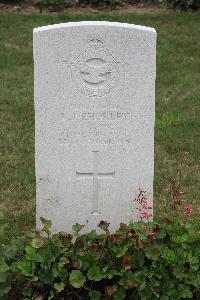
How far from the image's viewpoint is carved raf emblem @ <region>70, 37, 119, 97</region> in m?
4.70

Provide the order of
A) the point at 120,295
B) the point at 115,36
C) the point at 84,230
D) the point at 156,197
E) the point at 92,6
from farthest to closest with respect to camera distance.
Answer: the point at 92,6, the point at 156,197, the point at 84,230, the point at 115,36, the point at 120,295

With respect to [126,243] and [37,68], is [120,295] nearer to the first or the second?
[126,243]

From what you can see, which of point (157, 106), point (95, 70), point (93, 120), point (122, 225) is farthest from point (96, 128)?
point (157, 106)

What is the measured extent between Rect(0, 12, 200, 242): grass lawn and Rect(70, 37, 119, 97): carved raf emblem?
3.14ft

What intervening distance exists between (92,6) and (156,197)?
647cm

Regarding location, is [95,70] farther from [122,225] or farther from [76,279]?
[76,279]

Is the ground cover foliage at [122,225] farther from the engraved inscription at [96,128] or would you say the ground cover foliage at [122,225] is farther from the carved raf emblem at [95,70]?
the carved raf emblem at [95,70]

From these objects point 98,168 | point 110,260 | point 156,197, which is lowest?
point 156,197

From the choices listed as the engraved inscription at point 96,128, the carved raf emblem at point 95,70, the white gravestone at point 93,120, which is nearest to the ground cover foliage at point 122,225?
the white gravestone at point 93,120

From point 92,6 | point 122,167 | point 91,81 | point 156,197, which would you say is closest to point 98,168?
point 122,167

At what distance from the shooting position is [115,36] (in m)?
4.68

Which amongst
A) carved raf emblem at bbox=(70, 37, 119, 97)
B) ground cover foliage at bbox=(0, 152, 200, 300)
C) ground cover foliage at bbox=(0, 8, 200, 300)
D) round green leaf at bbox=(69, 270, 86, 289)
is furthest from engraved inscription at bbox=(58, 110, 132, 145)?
round green leaf at bbox=(69, 270, 86, 289)

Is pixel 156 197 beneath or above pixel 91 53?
beneath

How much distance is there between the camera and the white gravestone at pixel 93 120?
4.69 meters
